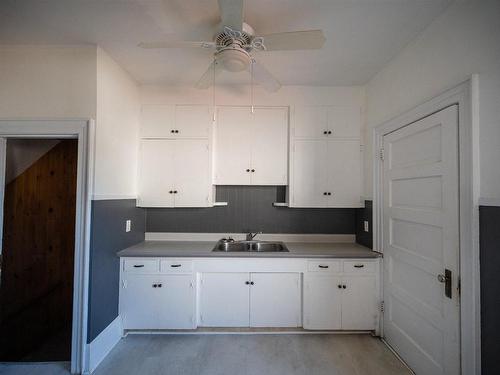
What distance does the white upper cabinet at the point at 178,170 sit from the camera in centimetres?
256

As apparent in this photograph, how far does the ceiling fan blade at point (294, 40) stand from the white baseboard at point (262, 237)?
6.62 feet

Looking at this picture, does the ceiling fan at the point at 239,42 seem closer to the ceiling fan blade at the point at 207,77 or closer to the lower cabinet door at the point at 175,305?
the ceiling fan blade at the point at 207,77

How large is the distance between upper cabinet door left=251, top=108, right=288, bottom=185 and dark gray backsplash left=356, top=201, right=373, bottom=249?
0.94 m

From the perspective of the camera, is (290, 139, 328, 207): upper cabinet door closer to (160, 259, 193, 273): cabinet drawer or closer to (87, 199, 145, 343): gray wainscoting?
(160, 259, 193, 273): cabinet drawer

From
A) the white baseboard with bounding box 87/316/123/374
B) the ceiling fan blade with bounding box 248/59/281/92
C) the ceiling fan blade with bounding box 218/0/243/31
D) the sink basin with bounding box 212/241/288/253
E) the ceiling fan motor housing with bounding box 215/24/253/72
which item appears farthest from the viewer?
the sink basin with bounding box 212/241/288/253

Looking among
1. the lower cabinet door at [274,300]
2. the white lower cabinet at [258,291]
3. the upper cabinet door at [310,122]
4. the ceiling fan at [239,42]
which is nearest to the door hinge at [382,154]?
the upper cabinet door at [310,122]

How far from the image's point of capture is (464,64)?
4.47 ft

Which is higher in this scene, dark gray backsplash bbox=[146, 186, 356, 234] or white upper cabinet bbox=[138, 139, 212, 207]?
white upper cabinet bbox=[138, 139, 212, 207]

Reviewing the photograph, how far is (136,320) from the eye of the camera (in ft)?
7.18

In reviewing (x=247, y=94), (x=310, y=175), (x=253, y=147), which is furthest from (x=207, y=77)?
(x=310, y=175)

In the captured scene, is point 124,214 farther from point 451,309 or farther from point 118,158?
point 451,309

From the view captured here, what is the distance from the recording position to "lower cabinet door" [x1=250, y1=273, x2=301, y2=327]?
2.22 metres

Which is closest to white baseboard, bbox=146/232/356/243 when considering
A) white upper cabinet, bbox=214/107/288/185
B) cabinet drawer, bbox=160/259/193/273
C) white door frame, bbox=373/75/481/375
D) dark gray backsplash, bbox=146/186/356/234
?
dark gray backsplash, bbox=146/186/356/234

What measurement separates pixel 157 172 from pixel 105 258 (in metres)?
1.02
